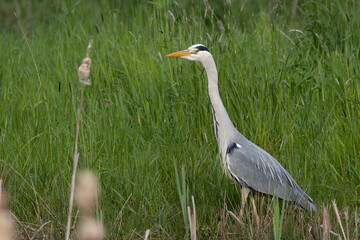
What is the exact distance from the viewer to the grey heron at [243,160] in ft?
11.8

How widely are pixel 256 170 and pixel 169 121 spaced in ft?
2.71

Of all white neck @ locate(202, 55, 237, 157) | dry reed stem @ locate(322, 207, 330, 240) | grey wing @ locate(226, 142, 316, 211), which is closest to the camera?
dry reed stem @ locate(322, 207, 330, 240)

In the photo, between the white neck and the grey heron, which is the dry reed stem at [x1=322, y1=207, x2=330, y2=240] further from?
the white neck

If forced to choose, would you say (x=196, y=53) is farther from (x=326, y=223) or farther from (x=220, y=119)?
(x=326, y=223)

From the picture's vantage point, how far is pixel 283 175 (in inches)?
141

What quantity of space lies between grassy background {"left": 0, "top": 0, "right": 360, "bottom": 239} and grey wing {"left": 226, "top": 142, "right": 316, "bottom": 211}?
0.35ft

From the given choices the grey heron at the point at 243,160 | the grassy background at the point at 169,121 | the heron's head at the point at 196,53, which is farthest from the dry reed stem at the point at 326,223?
the heron's head at the point at 196,53

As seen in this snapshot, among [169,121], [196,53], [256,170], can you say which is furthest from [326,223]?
[169,121]

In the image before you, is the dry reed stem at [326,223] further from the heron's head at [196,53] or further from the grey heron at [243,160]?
the heron's head at [196,53]

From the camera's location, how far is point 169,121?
4.21 meters

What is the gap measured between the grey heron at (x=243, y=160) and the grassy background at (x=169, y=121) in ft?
0.34

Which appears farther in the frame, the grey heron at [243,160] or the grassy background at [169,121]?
the grey heron at [243,160]

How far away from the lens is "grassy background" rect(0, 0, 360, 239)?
10.9 feet

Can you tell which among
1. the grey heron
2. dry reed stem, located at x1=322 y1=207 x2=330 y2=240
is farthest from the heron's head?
dry reed stem, located at x1=322 y1=207 x2=330 y2=240
